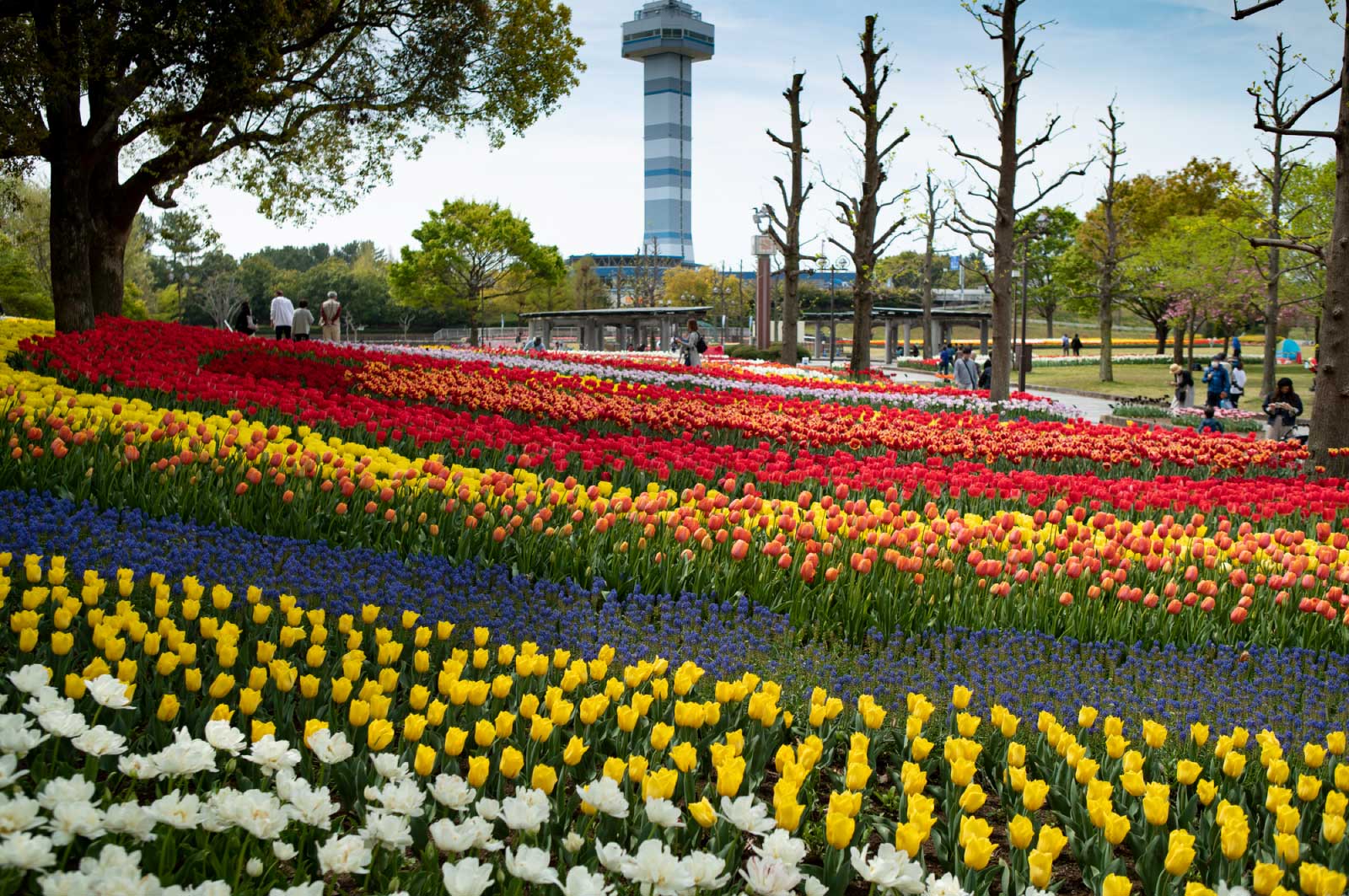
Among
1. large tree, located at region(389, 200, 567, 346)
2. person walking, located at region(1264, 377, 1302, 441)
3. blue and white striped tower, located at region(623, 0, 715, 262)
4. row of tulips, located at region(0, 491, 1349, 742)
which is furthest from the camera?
blue and white striped tower, located at region(623, 0, 715, 262)

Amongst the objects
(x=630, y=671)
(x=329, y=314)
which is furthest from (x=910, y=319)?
(x=630, y=671)

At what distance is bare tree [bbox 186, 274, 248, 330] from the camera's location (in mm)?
77125

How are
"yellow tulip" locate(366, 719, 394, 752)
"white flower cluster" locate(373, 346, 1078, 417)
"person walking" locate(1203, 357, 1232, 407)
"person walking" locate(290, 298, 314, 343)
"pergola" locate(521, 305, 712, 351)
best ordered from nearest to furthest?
"yellow tulip" locate(366, 719, 394, 752), "white flower cluster" locate(373, 346, 1078, 417), "person walking" locate(1203, 357, 1232, 407), "person walking" locate(290, 298, 314, 343), "pergola" locate(521, 305, 712, 351)

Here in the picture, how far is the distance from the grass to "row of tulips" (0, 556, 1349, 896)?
93.3 ft

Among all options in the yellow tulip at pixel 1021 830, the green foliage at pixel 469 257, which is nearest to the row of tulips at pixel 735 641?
the yellow tulip at pixel 1021 830

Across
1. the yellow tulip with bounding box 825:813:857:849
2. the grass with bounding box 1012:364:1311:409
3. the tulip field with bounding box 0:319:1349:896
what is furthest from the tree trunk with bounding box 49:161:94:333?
the grass with bounding box 1012:364:1311:409

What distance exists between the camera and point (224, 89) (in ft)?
58.7

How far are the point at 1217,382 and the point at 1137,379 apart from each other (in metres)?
19.7

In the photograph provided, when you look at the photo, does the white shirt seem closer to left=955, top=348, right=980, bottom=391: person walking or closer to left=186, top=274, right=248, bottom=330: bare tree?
left=955, top=348, right=980, bottom=391: person walking

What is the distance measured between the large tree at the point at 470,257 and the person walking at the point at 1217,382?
42.3m

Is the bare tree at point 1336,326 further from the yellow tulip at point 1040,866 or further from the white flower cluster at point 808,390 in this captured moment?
the yellow tulip at point 1040,866

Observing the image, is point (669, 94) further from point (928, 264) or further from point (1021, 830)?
point (1021, 830)

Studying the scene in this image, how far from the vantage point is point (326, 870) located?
2.25m

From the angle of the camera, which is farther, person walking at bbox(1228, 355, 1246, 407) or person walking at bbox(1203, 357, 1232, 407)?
person walking at bbox(1228, 355, 1246, 407)
